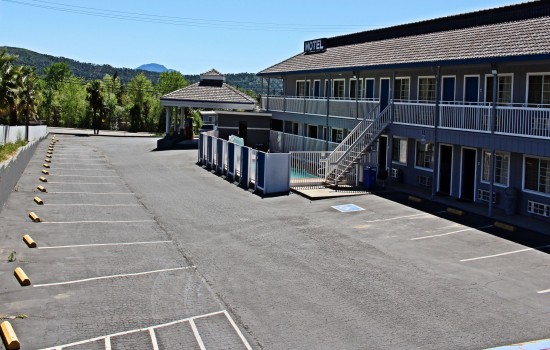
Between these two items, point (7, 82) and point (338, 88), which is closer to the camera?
point (338, 88)

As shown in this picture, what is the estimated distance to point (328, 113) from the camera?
34.6m

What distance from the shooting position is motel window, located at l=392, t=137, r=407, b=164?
28828 millimetres

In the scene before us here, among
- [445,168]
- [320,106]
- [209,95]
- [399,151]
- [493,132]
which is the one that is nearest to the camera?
[493,132]

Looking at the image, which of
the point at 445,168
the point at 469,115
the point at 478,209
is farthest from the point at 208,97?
the point at 478,209

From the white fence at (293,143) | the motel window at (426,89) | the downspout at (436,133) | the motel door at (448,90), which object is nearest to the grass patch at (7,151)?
the white fence at (293,143)

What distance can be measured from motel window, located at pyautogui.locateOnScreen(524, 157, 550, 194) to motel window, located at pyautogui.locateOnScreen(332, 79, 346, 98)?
52.9 ft

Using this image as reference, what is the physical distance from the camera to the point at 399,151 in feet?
96.2

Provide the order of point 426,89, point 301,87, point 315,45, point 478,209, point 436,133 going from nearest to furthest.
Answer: point 478,209 → point 436,133 → point 426,89 → point 301,87 → point 315,45

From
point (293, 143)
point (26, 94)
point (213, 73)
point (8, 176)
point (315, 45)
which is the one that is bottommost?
point (8, 176)

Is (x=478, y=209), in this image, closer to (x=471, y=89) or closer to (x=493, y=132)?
(x=493, y=132)

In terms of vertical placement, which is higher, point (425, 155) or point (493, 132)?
point (493, 132)

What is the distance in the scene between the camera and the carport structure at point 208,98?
50.2m

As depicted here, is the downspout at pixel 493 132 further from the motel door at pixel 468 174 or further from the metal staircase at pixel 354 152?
the metal staircase at pixel 354 152

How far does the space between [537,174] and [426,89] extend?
804 centimetres
